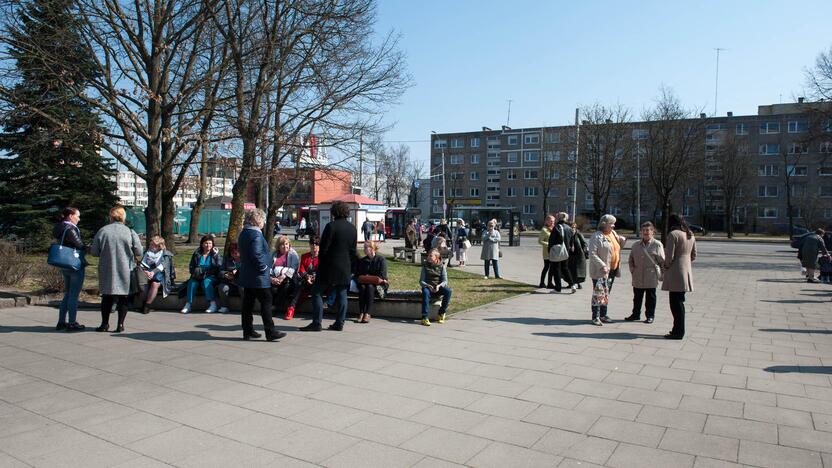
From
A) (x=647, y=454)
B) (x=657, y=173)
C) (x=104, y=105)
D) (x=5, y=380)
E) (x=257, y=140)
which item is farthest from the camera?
(x=657, y=173)

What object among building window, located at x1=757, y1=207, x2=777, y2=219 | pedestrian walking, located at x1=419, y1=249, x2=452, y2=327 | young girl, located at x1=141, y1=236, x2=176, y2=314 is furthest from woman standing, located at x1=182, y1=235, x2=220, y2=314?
building window, located at x1=757, y1=207, x2=777, y2=219

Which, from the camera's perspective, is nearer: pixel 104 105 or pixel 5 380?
pixel 5 380

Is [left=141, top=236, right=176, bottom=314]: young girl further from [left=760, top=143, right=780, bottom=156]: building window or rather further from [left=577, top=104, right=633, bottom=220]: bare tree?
[left=760, top=143, right=780, bottom=156]: building window

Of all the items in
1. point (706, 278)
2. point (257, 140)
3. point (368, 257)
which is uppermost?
point (257, 140)

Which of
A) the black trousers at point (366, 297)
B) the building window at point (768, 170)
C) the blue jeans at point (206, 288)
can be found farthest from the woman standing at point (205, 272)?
the building window at point (768, 170)

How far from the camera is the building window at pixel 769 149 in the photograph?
244 ft

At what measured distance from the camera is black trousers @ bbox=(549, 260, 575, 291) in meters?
13.2

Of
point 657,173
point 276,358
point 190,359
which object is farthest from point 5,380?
point 657,173

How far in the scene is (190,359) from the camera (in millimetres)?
6488

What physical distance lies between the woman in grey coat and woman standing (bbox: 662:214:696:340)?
23.9 ft

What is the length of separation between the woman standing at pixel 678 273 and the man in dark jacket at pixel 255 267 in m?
5.29

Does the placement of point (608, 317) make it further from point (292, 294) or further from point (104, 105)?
point (104, 105)

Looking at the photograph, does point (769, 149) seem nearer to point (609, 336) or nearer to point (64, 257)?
point (609, 336)

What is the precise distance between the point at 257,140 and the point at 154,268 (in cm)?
560
